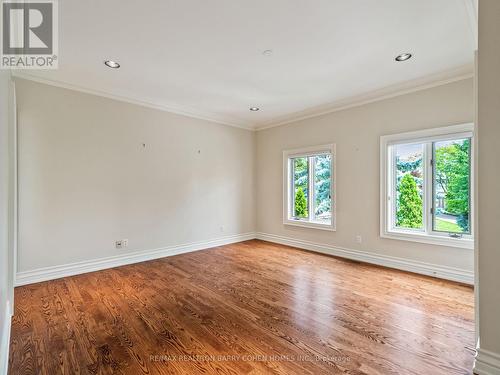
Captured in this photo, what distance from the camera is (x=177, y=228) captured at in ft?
14.7

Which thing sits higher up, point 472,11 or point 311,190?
point 472,11

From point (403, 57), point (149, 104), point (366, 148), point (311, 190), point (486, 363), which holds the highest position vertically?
point (403, 57)

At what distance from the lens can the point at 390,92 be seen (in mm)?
3678

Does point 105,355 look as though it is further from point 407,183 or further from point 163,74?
point 407,183

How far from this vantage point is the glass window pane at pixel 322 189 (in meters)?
4.61

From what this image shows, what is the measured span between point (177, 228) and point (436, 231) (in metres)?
4.08

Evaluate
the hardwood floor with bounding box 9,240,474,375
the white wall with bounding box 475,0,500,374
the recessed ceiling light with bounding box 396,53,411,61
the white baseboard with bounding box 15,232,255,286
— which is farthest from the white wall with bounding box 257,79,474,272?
the white wall with bounding box 475,0,500,374

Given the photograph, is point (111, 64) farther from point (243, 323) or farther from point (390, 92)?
point (390, 92)

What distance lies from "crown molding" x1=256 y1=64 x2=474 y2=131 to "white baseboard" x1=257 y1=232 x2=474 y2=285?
2.45m

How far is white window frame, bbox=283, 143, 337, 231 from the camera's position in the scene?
14.4 ft

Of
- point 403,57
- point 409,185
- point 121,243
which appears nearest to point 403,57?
point 403,57

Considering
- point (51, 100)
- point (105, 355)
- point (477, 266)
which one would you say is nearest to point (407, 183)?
point (477, 266)

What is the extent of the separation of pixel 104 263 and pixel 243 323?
102 inches

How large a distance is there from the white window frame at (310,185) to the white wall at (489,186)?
2776mm
